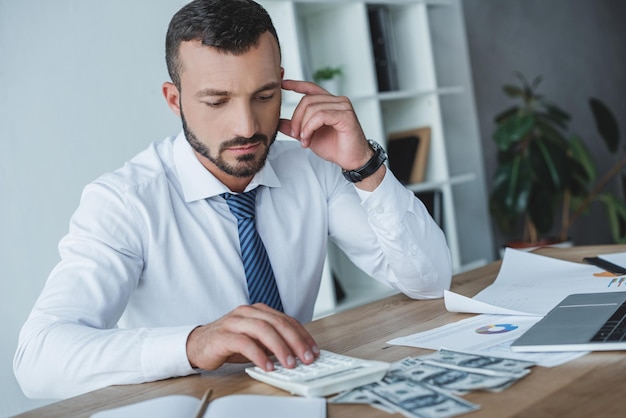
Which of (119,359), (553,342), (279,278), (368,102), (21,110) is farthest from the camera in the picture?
(368,102)

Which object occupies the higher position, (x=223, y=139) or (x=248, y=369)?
(x=223, y=139)

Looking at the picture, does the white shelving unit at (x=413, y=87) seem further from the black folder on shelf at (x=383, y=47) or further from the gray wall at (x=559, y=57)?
the gray wall at (x=559, y=57)

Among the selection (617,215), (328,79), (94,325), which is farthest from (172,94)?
(617,215)

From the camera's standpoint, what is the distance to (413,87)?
375cm

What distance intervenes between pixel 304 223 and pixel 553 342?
2.76 feet

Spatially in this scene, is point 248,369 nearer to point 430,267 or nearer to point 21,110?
point 430,267

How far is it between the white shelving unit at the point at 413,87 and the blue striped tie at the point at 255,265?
145 cm

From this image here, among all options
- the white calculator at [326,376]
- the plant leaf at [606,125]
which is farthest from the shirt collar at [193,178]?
the plant leaf at [606,125]

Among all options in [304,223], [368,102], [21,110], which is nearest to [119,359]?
[304,223]

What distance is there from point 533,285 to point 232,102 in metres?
0.68

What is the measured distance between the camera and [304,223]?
5.48 ft

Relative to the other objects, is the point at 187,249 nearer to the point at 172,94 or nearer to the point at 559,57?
the point at 172,94

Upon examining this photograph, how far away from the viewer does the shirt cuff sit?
39.7 inches

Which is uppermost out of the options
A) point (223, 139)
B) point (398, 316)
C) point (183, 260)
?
point (223, 139)
